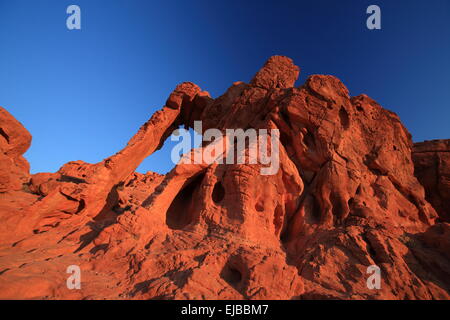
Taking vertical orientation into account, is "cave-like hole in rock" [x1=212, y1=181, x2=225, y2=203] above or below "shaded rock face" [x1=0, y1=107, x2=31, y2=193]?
below

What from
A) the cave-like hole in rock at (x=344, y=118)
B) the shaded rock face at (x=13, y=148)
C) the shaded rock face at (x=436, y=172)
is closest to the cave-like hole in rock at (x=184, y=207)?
the shaded rock face at (x=13, y=148)

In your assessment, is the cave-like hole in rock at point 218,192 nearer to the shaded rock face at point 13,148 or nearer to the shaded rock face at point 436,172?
the shaded rock face at point 13,148

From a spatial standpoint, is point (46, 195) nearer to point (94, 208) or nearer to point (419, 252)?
point (94, 208)

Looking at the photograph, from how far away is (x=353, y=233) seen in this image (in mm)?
7941

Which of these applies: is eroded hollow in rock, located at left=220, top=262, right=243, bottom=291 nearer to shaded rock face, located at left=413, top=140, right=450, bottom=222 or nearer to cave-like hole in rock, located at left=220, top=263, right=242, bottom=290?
cave-like hole in rock, located at left=220, top=263, right=242, bottom=290

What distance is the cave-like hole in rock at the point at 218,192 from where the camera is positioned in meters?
9.87

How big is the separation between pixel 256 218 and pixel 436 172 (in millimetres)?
16926

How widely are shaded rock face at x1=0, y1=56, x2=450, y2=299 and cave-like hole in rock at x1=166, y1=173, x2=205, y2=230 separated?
6 centimetres

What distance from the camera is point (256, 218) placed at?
8.69 metres

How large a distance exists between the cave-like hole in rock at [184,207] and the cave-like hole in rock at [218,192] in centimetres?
92

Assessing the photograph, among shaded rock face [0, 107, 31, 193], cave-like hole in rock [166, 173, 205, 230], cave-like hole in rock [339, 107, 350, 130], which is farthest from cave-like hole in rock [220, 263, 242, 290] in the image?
cave-like hole in rock [339, 107, 350, 130]

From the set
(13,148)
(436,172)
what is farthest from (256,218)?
(436,172)

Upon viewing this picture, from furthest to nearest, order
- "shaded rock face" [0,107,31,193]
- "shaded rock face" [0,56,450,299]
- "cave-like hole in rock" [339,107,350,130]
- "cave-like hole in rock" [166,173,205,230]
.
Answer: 1. "cave-like hole in rock" [339,107,350,130]
2. "cave-like hole in rock" [166,173,205,230]
3. "shaded rock face" [0,107,31,193]
4. "shaded rock face" [0,56,450,299]

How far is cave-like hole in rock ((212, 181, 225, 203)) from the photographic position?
9867 mm
